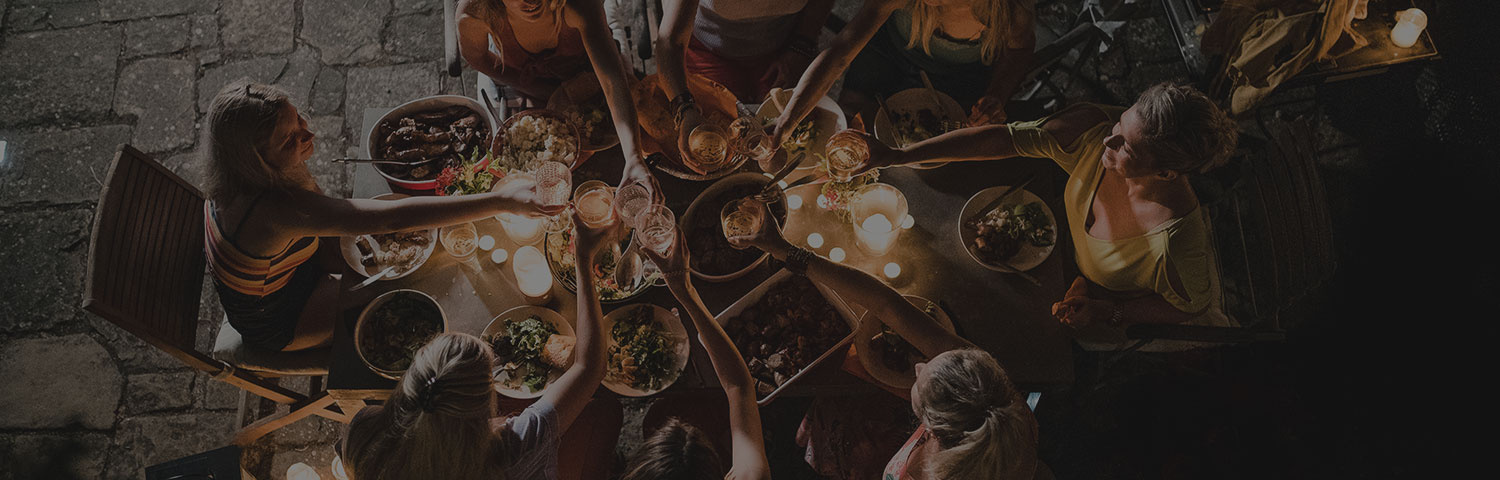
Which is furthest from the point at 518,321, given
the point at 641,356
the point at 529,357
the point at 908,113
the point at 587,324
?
the point at 908,113

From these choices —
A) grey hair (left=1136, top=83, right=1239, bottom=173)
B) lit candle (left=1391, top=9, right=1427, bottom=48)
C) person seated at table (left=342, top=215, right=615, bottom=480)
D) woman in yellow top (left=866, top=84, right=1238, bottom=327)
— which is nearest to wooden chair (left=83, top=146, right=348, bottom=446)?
person seated at table (left=342, top=215, right=615, bottom=480)

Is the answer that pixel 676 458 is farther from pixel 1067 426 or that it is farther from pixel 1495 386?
pixel 1495 386

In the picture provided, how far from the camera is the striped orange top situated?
8.66 feet

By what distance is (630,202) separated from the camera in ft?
8.63

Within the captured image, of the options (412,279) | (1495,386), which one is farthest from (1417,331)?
(412,279)

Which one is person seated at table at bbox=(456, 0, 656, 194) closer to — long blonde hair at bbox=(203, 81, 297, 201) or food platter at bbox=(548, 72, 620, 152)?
food platter at bbox=(548, 72, 620, 152)

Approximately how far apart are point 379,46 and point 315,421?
6.39 ft

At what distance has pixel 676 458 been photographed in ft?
6.91

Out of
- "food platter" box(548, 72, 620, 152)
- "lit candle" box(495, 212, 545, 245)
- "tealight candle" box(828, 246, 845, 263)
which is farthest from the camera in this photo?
"food platter" box(548, 72, 620, 152)

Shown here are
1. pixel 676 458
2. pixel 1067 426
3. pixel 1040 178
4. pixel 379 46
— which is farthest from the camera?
pixel 379 46

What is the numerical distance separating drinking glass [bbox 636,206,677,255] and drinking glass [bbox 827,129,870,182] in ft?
1.94

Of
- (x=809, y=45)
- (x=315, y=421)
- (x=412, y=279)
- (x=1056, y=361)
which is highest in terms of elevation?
(x=809, y=45)

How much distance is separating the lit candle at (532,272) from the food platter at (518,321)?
0.21 ft

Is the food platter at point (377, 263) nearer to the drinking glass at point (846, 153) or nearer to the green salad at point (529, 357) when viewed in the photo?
the green salad at point (529, 357)
